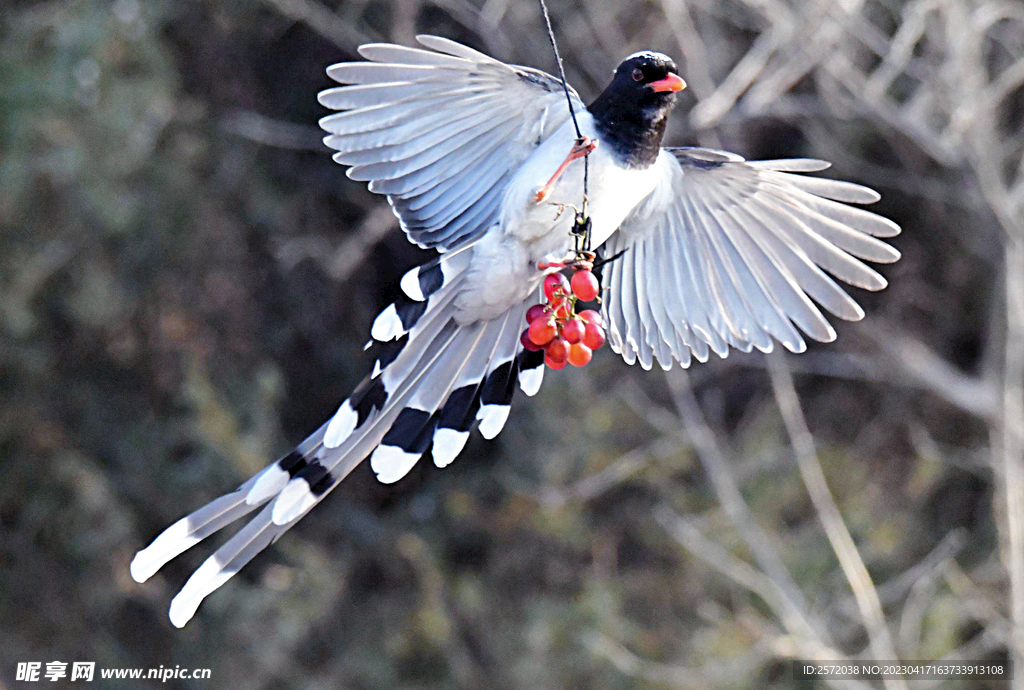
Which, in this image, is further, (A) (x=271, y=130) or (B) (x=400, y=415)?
(A) (x=271, y=130)

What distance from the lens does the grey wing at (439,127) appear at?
1884 millimetres

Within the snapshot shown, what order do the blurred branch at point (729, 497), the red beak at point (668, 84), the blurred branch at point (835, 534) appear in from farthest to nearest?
the blurred branch at point (729, 497) < the blurred branch at point (835, 534) < the red beak at point (668, 84)

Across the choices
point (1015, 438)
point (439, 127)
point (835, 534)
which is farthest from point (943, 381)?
point (439, 127)

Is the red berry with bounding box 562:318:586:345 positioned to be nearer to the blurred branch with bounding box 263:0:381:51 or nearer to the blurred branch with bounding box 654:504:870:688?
the blurred branch with bounding box 654:504:870:688

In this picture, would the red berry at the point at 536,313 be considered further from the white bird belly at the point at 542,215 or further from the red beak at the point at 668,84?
the red beak at the point at 668,84

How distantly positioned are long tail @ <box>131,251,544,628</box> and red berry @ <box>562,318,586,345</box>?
0.32m

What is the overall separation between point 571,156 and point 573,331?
26 centimetres

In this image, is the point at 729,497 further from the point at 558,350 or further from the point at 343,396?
the point at 558,350

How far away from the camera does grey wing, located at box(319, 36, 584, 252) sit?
188 cm

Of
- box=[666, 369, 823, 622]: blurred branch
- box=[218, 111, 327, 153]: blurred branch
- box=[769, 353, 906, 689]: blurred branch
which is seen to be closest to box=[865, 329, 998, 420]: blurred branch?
box=[769, 353, 906, 689]: blurred branch

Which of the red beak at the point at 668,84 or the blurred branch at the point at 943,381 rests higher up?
the red beak at the point at 668,84

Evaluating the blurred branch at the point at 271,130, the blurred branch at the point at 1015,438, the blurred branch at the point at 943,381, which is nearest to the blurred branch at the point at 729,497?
the blurred branch at the point at 1015,438

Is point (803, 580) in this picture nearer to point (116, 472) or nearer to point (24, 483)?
point (116, 472)

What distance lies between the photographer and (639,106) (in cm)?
188
